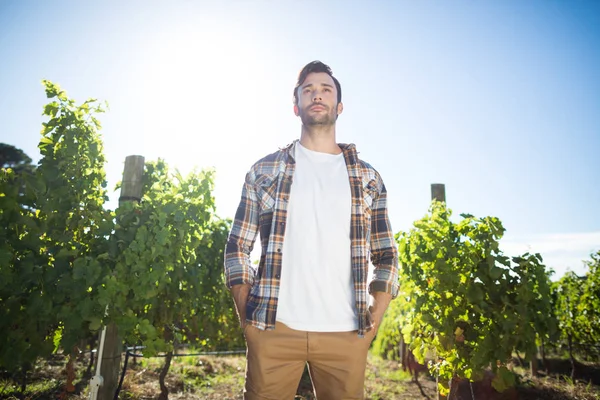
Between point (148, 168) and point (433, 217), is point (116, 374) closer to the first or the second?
point (148, 168)

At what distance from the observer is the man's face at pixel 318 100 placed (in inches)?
76.7

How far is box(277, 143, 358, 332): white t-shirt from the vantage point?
161cm

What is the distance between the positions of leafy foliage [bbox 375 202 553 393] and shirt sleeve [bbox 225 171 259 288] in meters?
2.25

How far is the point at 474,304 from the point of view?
333 centimetres

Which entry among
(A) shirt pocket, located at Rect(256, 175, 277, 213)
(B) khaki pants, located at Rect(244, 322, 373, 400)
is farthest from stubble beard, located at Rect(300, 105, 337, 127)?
(B) khaki pants, located at Rect(244, 322, 373, 400)

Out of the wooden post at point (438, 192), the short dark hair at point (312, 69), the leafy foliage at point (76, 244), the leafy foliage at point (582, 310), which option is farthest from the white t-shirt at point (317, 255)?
the leafy foliage at point (582, 310)

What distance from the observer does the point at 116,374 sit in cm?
287

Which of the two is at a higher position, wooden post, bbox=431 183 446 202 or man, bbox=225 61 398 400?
wooden post, bbox=431 183 446 202

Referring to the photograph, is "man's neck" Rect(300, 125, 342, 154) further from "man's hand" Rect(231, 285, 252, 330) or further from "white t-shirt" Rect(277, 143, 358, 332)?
"man's hand" Rect(231, 285, 252, 330)

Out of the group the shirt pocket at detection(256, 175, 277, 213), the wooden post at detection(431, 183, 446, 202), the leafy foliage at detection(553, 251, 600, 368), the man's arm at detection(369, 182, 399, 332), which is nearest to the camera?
the man's arm at detection(369, 182, 399, 332)

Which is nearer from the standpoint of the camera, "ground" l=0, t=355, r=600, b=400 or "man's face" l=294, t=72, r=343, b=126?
"man's face" l=294, t=72, r=343, b=126

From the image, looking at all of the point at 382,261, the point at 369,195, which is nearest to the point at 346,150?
the point at 369,195

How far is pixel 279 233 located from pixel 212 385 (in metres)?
4.56

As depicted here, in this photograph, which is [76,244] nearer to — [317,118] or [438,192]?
[317,118]
